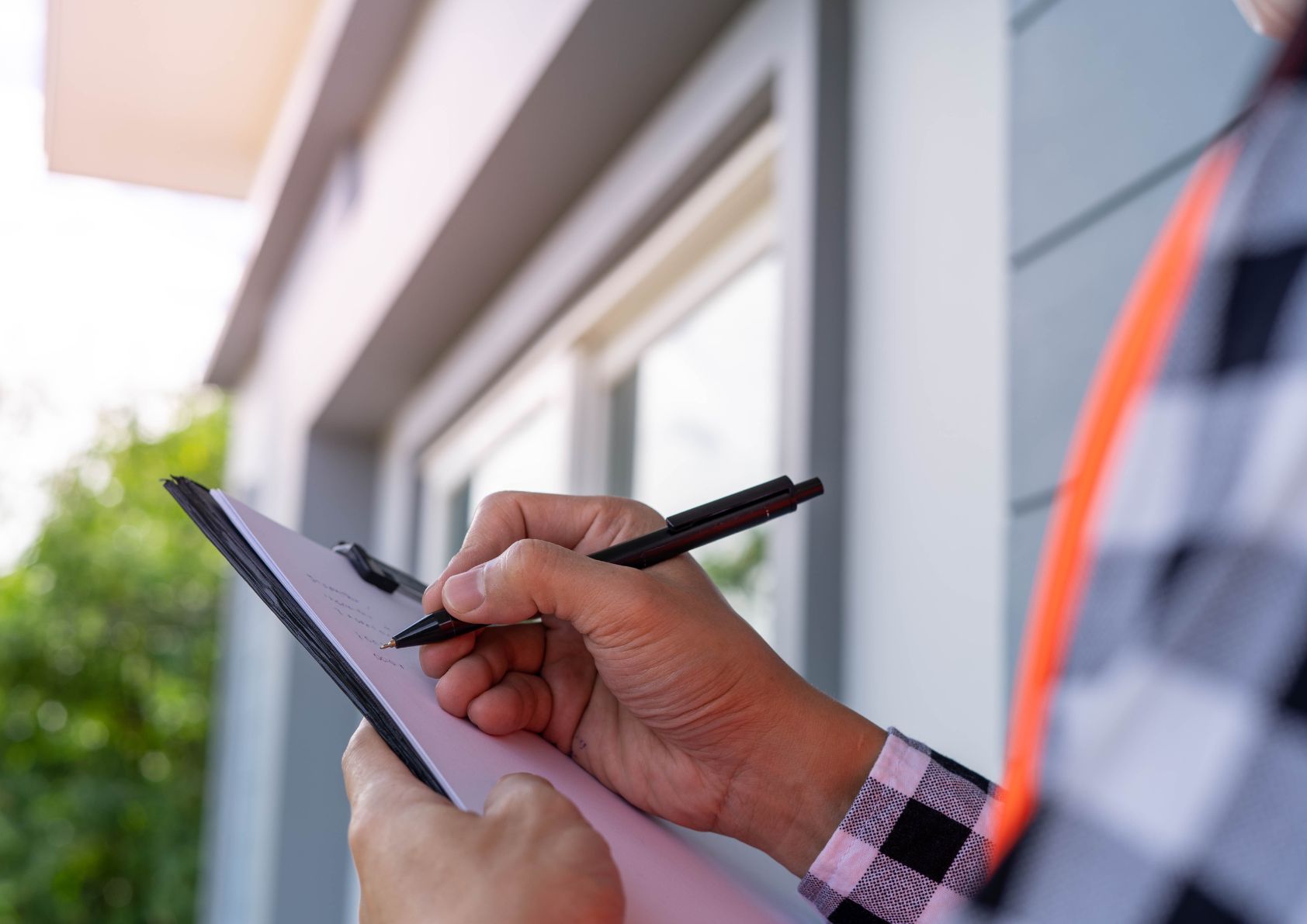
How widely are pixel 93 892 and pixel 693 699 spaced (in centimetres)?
977

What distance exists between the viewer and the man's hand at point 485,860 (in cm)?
36

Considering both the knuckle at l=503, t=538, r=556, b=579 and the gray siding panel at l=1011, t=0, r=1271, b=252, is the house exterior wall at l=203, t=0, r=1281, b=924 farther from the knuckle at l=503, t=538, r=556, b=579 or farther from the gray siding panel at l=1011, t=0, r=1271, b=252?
the knuckle at l=503, t=538, r=556, b=579

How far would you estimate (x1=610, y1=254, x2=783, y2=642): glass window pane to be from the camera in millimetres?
1535

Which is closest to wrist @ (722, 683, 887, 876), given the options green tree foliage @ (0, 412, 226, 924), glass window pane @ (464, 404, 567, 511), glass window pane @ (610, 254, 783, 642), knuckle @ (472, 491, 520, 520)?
knuckle @ (472, 491, 520, 520)

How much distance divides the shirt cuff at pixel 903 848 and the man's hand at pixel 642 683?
0.09 feet

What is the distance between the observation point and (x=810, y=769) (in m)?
0.68

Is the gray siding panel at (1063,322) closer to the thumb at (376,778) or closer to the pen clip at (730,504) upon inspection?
the pen clip at (730,504)

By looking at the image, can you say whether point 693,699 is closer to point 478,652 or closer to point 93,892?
point 478,652

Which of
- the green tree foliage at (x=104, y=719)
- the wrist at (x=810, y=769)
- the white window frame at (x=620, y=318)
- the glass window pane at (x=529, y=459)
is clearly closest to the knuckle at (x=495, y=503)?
the wrist at (x=810, y=769)

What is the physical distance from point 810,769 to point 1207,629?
1.65 feet

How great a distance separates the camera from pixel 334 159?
3145 millimetres

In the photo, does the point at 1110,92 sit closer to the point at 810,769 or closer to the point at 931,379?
the point at 931,379

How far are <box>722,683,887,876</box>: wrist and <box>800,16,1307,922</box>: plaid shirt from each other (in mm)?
465

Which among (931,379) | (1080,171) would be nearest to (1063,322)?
(1080,171)
